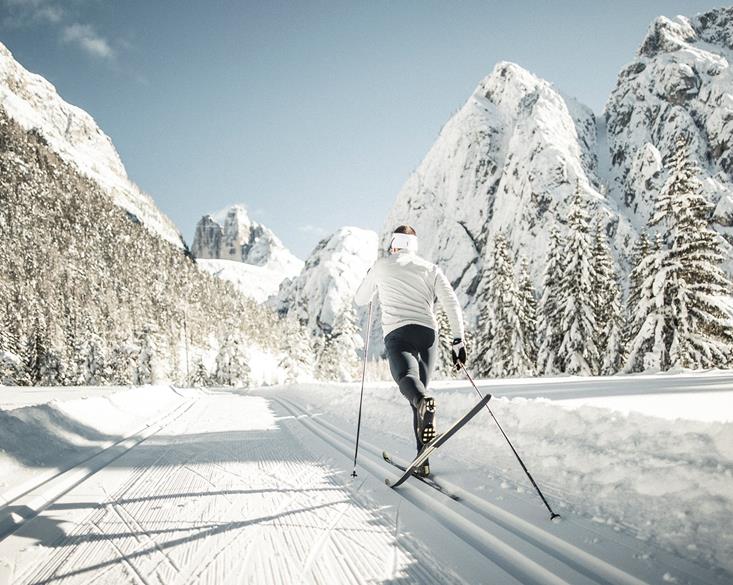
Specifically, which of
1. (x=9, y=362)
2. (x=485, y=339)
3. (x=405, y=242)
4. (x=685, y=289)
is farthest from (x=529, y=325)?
(x=9, y=362)

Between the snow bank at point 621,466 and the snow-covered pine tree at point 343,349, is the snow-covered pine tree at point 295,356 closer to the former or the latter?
the snow-covered pine tree at point 343,349

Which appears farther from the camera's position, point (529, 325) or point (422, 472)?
point (529, 325)

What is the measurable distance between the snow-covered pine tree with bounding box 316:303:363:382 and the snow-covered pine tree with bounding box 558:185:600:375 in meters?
27.0

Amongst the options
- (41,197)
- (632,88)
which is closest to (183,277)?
(41,197)

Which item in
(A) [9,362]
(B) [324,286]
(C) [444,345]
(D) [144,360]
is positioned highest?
(B) [324,286]

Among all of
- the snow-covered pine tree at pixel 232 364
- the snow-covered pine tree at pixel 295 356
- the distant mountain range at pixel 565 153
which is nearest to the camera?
the snow-covered pine tree at pixel 295 356

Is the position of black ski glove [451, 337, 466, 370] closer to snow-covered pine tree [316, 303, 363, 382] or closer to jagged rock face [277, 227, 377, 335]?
snow-covered pine tree [316, 303, 363, 382]

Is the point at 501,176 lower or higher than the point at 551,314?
higher

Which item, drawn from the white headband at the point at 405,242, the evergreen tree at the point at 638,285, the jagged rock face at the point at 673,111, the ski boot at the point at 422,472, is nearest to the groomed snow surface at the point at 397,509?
the ski boot at the point at 422,472

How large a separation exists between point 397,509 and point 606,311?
1158 inches

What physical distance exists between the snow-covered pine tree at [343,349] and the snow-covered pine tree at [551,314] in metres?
24.4

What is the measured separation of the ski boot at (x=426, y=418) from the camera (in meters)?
3.20

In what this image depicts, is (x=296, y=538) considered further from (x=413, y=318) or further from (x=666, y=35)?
(x=666, y=35)

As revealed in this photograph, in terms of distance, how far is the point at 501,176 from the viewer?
11200 centimetres
